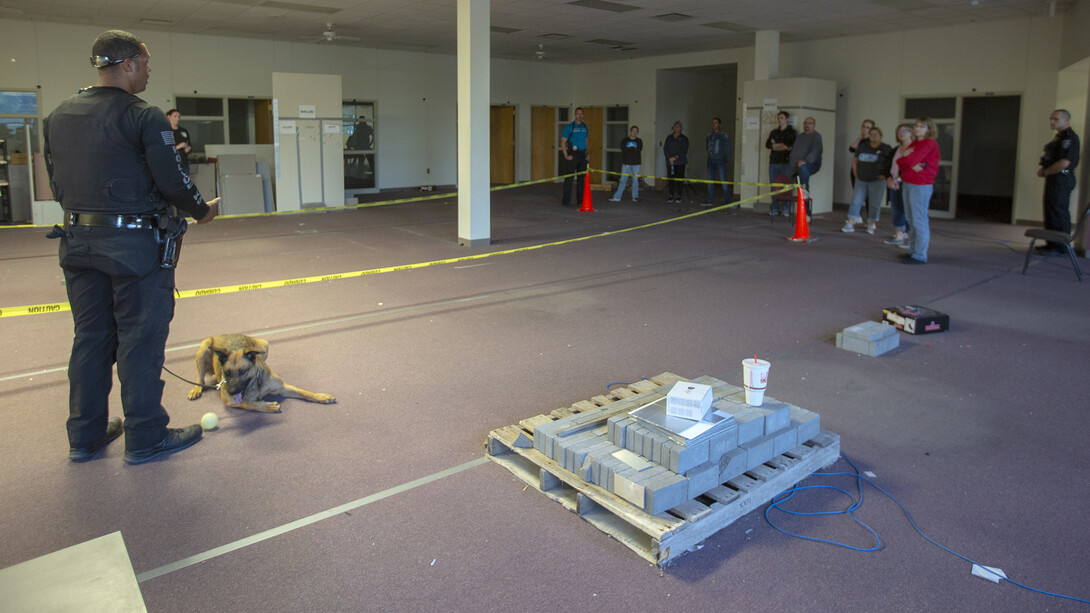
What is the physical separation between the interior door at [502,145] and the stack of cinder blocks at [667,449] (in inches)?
710

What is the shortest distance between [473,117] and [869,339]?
6.15 meters

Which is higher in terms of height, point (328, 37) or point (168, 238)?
point (328, 37)

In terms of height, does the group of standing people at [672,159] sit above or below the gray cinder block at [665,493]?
above

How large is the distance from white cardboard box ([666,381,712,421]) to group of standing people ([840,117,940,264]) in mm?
6800

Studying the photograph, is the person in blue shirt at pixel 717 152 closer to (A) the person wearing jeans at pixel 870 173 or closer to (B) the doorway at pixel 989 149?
(A) the person wearing jeans at pixel 870 173

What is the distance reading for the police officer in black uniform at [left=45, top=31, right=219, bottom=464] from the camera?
11.2 ft

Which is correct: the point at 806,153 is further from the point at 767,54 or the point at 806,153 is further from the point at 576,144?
the point at 576,144

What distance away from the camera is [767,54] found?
14703 mm

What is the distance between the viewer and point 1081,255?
9.70m

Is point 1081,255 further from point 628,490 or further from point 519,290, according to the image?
point 628,490

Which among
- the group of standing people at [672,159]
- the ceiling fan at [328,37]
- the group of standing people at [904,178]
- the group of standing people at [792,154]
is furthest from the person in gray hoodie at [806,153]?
the ceiling fan at [328,37]

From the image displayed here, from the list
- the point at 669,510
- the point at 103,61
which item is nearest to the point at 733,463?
the point at 669,510

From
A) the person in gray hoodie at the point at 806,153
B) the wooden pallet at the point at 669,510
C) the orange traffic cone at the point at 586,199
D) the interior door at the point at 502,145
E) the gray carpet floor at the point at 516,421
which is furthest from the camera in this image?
the interior door at the point at 502,145

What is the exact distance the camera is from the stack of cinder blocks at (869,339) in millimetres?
5406
